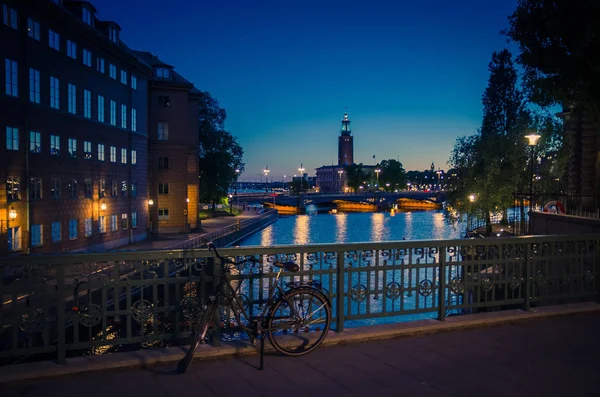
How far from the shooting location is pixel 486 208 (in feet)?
128

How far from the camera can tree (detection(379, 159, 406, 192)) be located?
566 feet

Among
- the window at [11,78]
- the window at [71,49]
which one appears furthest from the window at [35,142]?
the window at [71,49]

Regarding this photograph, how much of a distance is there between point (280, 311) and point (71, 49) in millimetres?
29058

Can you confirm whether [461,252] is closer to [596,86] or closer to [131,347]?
[596,86]

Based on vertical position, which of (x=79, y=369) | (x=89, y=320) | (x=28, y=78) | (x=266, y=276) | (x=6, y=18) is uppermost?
(x=6, y=18)

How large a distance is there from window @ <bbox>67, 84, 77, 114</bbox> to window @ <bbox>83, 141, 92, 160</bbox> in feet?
7.64

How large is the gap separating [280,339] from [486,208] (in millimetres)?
36111

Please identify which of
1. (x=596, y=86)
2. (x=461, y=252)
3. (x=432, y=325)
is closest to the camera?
(x=432, y=325)

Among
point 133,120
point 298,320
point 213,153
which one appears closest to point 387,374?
point 298,320

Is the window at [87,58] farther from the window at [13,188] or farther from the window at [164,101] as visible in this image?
the window at [164,101]

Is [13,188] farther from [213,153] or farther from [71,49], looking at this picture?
[213,153]

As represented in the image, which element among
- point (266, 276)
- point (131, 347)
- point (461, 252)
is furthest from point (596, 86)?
point (131, 347)

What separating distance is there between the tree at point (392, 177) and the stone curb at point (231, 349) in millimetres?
165103

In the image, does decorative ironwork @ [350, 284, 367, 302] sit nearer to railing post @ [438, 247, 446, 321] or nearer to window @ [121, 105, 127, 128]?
railing post @ [438, 247, 446, 321]
